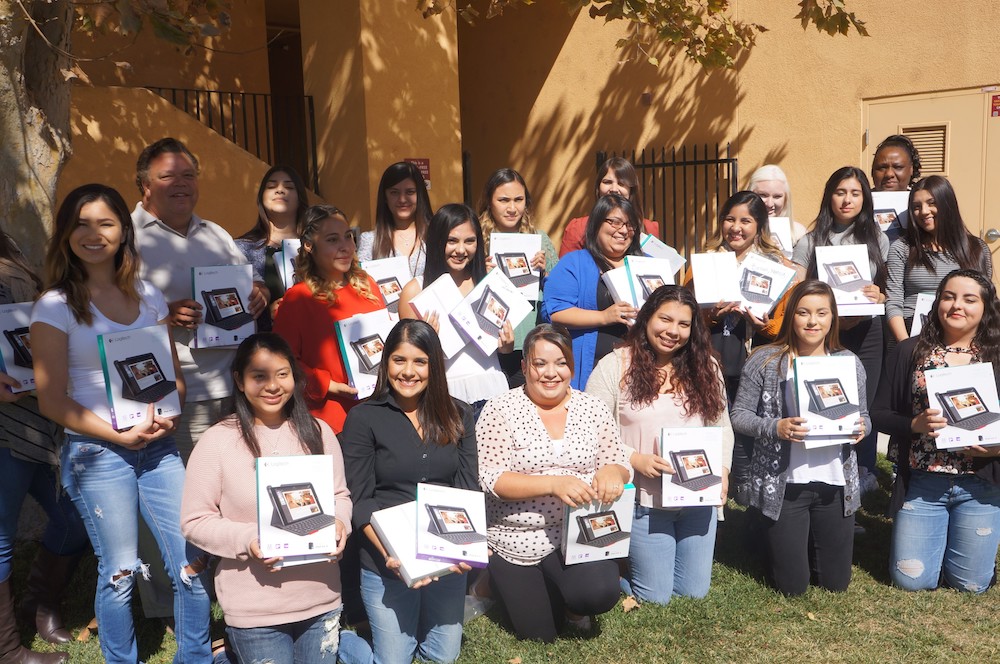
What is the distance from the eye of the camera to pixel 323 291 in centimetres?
432

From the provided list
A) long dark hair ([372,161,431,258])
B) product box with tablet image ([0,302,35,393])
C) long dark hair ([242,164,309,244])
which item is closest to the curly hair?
long dark hair ([372,161,431,258])

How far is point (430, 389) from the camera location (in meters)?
3.92

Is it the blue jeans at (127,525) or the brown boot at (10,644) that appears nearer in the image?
the blue jeans at (127,525)

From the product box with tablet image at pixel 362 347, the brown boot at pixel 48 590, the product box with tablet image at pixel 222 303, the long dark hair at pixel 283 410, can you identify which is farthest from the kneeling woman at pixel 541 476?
the brown boot at pixel 48 590

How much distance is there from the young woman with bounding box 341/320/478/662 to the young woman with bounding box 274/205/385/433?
42 cm

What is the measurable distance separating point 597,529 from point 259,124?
8810 millimetres

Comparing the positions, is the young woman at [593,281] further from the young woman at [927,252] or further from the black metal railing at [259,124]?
the black metal railing at [259,124]

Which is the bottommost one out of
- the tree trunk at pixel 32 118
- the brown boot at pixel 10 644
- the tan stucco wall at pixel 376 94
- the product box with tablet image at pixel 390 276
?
the brown boot at pixel 10 644

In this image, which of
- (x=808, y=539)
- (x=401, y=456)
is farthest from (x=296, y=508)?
(x=808, y=539)

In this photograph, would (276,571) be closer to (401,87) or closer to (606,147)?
(401,87)

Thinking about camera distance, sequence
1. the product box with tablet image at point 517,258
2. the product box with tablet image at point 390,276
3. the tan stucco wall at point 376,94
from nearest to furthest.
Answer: the product box with tablet image at point 390,276 → the product box with tablet image at point 517,258 → the tan stucco wall at point 376,94

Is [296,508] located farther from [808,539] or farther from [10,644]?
[808,539]

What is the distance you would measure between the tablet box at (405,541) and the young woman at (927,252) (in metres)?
3.39

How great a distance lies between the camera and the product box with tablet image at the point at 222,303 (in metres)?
4.09
